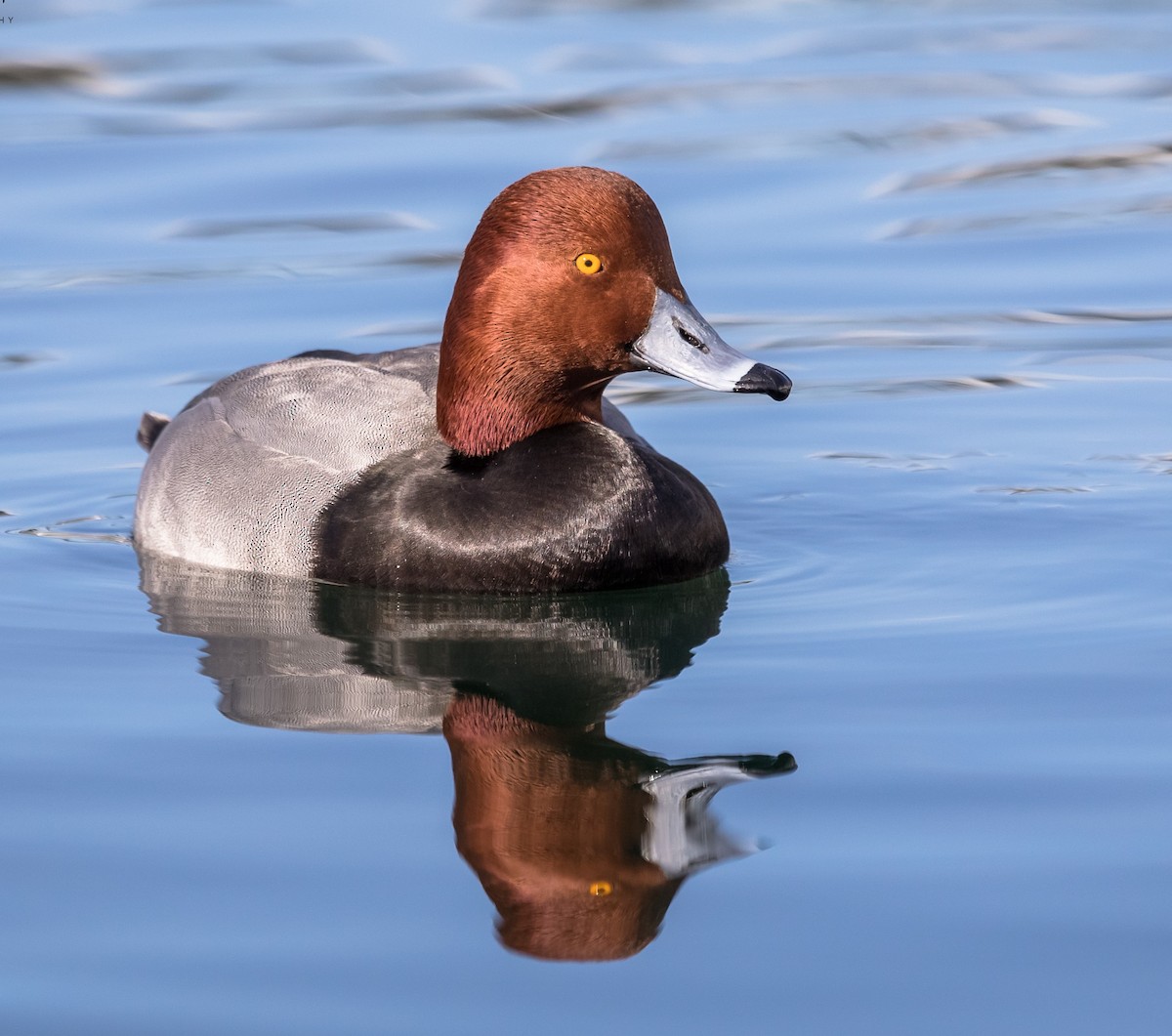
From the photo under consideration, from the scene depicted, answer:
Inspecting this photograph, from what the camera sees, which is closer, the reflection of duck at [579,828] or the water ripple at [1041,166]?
the reflection of duck at [579,828]

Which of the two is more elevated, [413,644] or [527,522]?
[527,522]

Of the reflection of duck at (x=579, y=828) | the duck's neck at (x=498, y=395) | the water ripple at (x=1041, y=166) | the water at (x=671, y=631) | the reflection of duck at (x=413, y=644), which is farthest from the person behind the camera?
the water ripple at (x=1041, y=166)

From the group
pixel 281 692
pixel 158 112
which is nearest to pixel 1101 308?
pixel 281 692

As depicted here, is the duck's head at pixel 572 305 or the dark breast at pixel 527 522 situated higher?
the duck's head at pixel 572 305

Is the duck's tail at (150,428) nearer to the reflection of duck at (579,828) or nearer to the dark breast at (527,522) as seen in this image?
the dark breast at (527,522)

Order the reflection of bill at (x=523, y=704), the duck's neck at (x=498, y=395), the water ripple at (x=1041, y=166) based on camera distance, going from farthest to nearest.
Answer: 1. the water ripple at (x=1041, y=166)
2. the duck's neck at (x=498, y=395)
3. the reflection of bill at (x=523, y=704)

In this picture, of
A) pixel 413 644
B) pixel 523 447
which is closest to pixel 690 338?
pixel 523 447

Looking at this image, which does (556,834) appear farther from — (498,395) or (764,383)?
(498,395)

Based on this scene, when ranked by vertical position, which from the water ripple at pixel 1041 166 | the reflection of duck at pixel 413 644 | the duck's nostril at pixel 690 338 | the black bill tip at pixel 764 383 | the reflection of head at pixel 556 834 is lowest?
the reflection of duck at pixel 413 644

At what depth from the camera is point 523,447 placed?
Result: 5.91 meters

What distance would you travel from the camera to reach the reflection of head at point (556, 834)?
371 cm

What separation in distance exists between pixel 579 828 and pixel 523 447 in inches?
77.9

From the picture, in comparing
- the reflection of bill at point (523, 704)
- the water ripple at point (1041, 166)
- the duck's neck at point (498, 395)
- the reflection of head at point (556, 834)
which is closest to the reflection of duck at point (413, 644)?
the reflection of bill at point (523, 704)

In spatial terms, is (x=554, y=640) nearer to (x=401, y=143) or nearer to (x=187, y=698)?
(x=187, y=698)
